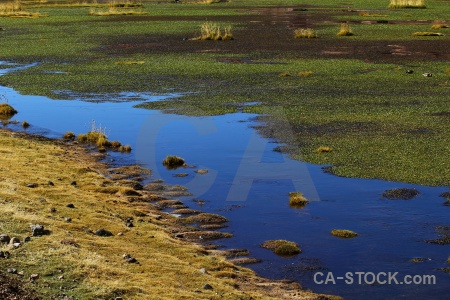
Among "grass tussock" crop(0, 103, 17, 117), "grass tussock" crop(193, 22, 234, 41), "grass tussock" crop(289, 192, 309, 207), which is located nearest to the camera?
"grass tussock" crop(289, 192, 309, 207)

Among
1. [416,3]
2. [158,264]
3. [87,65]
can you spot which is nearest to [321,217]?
[158,264]

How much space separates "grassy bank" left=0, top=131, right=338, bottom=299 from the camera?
10.8 m

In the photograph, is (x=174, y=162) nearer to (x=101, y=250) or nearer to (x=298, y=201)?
(x=298, y=201)

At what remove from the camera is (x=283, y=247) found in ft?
46.6

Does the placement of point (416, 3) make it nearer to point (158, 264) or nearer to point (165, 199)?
point (165, 199)

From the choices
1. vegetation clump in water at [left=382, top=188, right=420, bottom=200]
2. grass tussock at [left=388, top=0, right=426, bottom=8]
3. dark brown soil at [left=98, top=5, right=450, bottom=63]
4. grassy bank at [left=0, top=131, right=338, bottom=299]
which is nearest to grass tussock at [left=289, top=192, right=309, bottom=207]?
vegetation clump in water at [left=382, top=188, right=420, bottom=200]

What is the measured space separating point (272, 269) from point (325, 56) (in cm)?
3096

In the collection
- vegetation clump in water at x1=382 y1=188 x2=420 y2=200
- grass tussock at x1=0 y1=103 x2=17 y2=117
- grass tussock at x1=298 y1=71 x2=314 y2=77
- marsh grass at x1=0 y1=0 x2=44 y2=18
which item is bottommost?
vegetation clump in water at x1=382 y1=188 x2=420 y2=200

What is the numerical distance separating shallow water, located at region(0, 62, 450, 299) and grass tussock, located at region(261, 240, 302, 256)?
142mm

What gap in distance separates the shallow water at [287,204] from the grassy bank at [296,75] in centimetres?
115

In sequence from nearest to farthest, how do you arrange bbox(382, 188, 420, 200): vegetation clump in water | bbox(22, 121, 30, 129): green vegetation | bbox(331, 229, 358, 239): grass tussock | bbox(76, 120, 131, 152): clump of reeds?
bbox(331, 229, 358, 239): grass tussock, bbox(382, 188, 420, 200): vegetation clump in water, bbox(76, 120, 131, 152): clump of reeds, bbox(22, 121, 30, 129): green vegetation

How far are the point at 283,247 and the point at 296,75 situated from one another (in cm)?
2275

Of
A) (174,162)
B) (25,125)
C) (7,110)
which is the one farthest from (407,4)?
(174,162)

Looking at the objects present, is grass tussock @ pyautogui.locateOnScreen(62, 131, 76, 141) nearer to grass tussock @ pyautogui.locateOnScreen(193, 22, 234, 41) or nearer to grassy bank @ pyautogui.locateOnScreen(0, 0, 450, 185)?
grassy bank @ pyautogui.locateOnScreen(0, 0, 450, 185)
